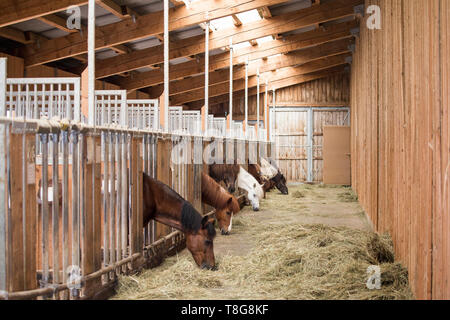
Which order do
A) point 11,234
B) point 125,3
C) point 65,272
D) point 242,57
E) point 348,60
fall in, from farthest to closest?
point 348,60
point 242,57
point 125,3
point 65,272
point 11,234

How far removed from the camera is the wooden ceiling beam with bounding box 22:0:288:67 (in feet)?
29.2

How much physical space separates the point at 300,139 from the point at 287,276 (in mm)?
14538

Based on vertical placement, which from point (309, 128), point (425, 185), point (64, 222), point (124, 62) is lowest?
point (64, 222)

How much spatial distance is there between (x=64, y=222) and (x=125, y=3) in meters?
6.58

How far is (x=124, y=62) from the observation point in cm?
1186

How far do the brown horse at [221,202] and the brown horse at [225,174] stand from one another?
1.00 m

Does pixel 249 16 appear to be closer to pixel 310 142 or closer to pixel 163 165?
Result: pixel 163 165

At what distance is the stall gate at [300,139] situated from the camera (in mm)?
18297

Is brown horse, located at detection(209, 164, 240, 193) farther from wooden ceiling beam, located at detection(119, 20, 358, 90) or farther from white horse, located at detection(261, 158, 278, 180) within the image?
wooden ceiling beam, located at detection(119, 20, 358, 90)

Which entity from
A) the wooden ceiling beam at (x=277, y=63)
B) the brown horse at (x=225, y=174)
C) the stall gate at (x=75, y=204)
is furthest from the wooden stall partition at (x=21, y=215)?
the wooden ceiling beam at (x=277, y=63)

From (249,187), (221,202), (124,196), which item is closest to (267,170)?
(249,187)

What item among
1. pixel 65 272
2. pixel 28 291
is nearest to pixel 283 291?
pixel 65 272

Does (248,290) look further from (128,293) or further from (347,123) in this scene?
(347,123)

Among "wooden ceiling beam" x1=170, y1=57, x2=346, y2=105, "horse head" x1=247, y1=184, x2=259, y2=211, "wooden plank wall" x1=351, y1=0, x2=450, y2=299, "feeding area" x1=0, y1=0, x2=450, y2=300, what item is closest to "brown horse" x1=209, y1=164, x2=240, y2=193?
"feeding area" x1=0, y1=0, x2=450, y2=300
